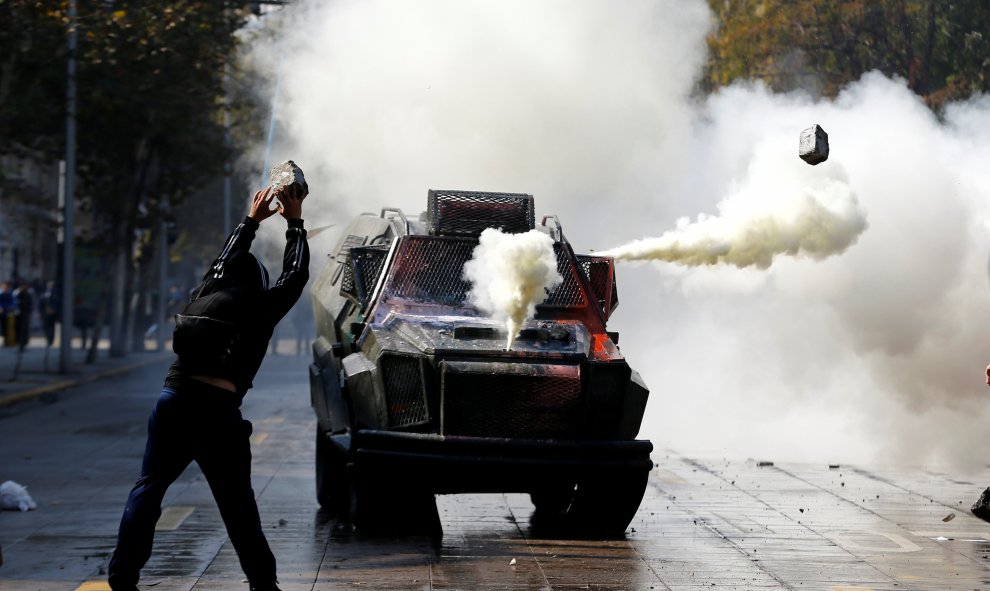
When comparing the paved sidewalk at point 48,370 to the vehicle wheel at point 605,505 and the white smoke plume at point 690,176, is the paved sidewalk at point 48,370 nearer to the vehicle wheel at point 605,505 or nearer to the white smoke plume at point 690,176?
the white smoke plume at point 690,176

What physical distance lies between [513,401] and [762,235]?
398 cm

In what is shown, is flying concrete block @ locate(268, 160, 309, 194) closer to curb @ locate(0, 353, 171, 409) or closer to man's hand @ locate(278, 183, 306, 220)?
man's hand @ locate(278, 183, 306, 220)

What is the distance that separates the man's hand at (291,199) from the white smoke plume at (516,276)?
330 cm

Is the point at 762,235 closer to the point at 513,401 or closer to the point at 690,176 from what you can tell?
the point at 513,401

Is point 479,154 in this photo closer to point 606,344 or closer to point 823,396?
point 823,396

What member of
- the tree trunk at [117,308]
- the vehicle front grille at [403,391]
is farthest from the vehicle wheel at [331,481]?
the tree trunk at [117,308]

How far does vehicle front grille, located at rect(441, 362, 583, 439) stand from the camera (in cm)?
1031

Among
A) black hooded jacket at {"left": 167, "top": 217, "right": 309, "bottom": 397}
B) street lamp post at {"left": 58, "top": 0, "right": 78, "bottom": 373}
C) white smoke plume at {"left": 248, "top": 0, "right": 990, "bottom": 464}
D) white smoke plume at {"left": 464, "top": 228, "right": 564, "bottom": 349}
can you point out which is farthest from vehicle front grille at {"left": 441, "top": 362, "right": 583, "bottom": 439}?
street lamp post at {"left": 58, "top": 0, "right": 78, "bottom": 373}

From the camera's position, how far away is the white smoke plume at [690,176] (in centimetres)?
1702

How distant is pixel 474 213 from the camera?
38.9 ft

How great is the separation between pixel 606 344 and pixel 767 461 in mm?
5771

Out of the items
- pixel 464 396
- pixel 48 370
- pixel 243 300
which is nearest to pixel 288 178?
pixel 243 300

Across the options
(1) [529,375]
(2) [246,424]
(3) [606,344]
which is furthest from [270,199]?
(3) [606,344]

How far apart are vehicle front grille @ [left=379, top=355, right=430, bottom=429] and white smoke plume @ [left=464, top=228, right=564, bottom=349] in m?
0.67
